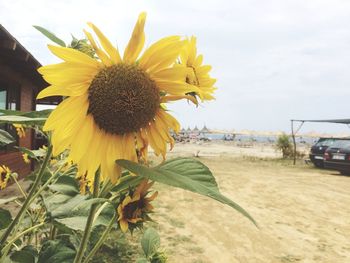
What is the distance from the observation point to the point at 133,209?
0.93 meters

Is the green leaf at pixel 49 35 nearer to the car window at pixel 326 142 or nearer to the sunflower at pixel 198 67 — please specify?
the sunflower at pixel 198 67

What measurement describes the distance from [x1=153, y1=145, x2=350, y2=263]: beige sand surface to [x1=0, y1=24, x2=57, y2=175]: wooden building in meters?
2.85

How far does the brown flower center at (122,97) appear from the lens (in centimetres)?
58

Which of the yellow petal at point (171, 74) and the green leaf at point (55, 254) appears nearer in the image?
the yellow petal at point (171, 74)

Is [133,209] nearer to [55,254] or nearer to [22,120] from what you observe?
[55,254]

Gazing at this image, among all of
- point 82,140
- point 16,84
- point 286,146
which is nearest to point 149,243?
point 82,140

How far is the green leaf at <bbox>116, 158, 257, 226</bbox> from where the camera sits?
474 mm

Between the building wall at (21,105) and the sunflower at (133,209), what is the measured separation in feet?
20.6

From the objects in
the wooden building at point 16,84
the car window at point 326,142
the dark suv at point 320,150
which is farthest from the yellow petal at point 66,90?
the dark suv at point 320,150

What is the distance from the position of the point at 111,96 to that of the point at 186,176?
0.55ft

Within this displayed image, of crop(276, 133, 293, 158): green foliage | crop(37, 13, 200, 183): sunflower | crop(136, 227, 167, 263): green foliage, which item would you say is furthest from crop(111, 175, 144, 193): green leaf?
crop(276, 133, 293, 158): green foliage

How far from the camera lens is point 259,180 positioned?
10438 millimetres

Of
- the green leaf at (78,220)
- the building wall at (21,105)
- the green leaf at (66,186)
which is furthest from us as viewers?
the building wall at (21,105)

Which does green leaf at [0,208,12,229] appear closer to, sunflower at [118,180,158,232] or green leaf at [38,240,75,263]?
green leaf at [38,240,75,263]
